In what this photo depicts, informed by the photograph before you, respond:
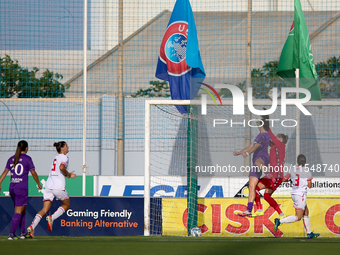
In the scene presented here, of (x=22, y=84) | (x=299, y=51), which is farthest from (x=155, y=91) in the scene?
(x=299, y=51)

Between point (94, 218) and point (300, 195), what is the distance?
12.4ft

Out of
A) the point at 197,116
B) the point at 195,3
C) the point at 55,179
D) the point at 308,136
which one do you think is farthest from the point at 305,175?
the point at 195,3

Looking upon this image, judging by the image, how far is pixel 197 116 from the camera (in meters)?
9.22

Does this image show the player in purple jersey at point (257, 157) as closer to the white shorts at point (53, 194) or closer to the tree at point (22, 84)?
the white shorts at point (53, 194)

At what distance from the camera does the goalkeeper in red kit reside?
8836 mm

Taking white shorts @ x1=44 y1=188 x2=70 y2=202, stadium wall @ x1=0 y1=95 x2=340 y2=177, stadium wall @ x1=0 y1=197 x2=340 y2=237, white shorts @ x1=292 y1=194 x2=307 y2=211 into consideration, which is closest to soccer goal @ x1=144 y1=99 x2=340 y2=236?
stadium wall @ x1=0 y1=197 x2=340 y2=237

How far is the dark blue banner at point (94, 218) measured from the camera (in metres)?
9.24

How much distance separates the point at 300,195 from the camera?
8.60 m

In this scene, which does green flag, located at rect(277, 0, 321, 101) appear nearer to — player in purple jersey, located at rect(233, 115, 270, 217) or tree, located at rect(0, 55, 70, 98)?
player in purple jersey, located at rect(233, 115, 270, 217)

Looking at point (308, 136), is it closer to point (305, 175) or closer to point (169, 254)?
point (305, 175)

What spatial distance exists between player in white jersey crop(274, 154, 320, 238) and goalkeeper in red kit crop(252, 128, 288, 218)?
238 millimetres

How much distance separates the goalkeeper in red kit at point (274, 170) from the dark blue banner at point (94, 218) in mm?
1917

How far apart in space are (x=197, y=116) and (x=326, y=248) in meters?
3.62

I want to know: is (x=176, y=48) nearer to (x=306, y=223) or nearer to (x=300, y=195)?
(x=300, y=195)
